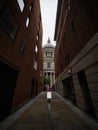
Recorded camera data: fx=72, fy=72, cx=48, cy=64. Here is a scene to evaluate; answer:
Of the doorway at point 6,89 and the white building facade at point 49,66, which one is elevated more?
the white building facade at point 49,66

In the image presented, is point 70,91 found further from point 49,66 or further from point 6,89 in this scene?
point 49,66

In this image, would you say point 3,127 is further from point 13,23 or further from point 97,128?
point 13,23

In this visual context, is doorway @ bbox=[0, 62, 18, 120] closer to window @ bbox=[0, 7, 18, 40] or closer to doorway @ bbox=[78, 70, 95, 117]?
window @ bbox=[0, 7, 18, 40]

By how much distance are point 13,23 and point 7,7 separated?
43.1 inches

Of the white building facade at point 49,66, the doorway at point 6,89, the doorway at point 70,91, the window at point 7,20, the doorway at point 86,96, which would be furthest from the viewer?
the white building facade at point 49,66

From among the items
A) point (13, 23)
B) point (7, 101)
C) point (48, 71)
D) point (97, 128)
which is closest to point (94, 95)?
point (97, 128)

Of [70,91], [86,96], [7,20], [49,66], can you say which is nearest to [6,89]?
[7,20]

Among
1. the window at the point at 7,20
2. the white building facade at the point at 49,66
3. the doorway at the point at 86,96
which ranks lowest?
the doorway at the point at 86,96

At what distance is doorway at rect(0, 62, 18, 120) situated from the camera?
5.17 m

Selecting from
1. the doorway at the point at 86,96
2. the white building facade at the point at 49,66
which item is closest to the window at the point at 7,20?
the doorway at the point at 86,96

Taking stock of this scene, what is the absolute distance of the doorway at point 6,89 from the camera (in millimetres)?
5166

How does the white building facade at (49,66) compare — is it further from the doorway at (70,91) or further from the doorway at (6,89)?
the doorway at (6,89)

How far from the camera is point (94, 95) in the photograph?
4621 millimetres

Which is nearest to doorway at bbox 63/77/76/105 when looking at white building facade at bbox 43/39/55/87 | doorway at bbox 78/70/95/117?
doorway at bbox 78/70/95/117
